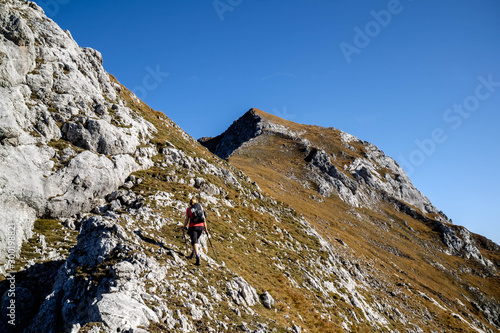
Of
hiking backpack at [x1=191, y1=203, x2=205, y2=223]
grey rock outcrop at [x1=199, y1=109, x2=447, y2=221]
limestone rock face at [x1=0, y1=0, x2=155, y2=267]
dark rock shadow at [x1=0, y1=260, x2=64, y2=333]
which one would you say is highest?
grey rock outcrop at [x1=199, y1=109, x2=447, y2=221]

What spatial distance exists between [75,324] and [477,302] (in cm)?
11119

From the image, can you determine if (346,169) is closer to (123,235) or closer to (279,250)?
(279,250)

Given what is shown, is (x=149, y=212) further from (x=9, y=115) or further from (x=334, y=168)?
(x=334, y=168)

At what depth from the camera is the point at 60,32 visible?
30.2m

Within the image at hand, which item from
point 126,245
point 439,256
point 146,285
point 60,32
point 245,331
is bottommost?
point 439,256

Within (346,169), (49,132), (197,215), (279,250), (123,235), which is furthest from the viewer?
(346,169)

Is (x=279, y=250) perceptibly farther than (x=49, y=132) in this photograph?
Yes

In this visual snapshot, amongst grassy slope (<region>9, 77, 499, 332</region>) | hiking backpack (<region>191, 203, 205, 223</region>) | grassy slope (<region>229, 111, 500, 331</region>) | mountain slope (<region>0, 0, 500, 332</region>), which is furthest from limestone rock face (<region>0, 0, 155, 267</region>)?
grassy slope (<region>229, 111, 500, 331</region>)

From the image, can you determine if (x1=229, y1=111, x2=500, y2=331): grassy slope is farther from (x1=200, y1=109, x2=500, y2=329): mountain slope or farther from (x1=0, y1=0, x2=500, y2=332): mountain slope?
(x1=0, y1=0, x2=500, y2=332): mountain slope

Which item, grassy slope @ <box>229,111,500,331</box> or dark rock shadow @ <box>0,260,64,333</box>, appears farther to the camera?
grassy slope @ <box>229,111,500,331</box>

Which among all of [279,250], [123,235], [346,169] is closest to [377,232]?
[346,169]

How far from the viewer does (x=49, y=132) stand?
22.3 meters

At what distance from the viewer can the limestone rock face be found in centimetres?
1851

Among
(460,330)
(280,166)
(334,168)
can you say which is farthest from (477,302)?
(280,166)
